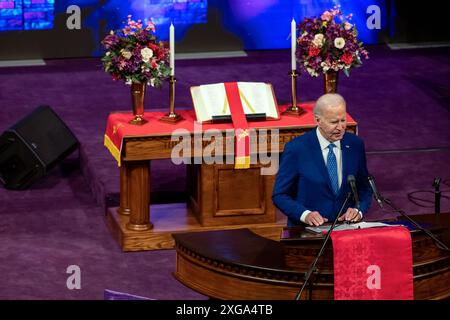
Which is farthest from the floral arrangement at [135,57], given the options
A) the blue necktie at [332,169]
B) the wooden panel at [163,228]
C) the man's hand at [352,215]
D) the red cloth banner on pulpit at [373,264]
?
the red cloth banner on pulpit at [373,264]

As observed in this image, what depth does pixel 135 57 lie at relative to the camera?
9062 millimetres

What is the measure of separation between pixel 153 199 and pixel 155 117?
1147 millimetres

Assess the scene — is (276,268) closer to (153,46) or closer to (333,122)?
(333,122)

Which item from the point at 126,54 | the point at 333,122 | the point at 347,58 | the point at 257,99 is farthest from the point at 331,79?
the point at 333,122

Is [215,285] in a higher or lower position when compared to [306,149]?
lower

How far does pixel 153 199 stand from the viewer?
10367mm

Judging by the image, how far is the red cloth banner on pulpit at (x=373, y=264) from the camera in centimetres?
626

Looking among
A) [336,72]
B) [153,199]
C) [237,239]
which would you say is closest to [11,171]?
[153,199]

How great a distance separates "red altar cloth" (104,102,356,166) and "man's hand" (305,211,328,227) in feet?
8.51

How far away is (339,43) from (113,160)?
282cm

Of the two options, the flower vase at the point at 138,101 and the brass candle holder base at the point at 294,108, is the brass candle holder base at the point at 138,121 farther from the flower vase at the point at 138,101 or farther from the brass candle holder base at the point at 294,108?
the brass candle holder base at the point at 294,108

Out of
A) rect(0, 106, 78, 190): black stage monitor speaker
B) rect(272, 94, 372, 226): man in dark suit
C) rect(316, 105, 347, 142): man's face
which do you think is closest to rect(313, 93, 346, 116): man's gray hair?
rect(316, 105, 347, 142): man's face

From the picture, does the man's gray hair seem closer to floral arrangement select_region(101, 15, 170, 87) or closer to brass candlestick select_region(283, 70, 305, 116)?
floral arrangement select_region(101, 15, 170, 87)
